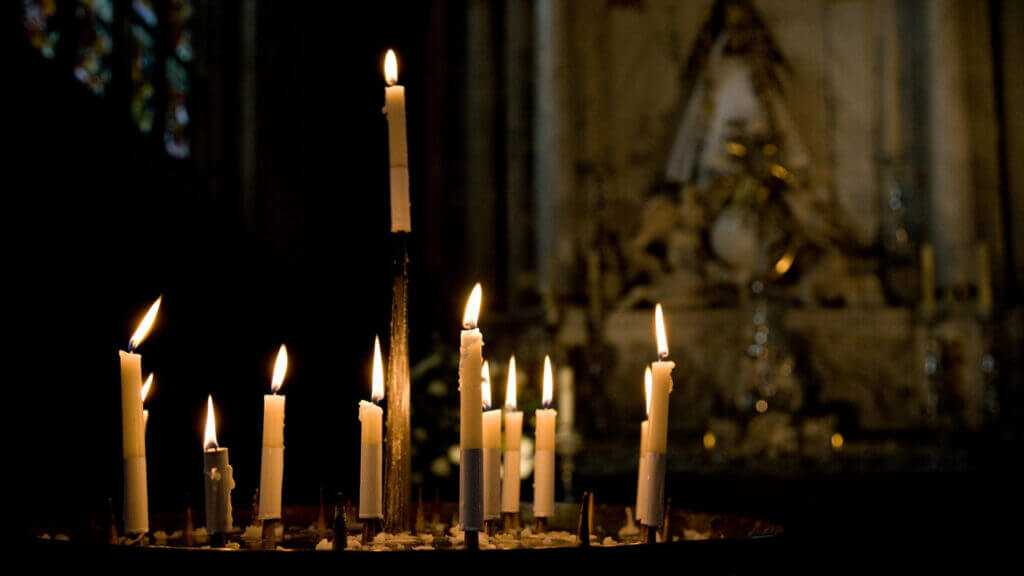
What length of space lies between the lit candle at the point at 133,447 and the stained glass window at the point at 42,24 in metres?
4.62

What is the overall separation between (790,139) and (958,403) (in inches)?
74.8

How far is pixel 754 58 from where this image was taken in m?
6.60

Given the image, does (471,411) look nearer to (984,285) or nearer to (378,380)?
(378,380)

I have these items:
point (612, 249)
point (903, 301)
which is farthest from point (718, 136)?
point (903, 301)

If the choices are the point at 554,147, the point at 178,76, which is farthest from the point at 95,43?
the point at 554,147

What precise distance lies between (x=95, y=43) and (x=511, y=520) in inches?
207

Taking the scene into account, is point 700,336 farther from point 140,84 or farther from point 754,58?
point 140,84

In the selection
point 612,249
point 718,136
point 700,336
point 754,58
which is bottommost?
point 700,336

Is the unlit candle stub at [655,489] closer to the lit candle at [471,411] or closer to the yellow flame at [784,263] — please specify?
the lit candle at [471,411]

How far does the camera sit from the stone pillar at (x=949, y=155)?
622 centimetres

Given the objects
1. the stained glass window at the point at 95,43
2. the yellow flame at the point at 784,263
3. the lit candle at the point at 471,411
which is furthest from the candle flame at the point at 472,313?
the yellow flame at the point at 784,263

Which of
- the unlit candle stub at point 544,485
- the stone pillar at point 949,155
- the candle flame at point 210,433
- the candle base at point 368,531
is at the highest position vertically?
the stone pillar at point 949,155

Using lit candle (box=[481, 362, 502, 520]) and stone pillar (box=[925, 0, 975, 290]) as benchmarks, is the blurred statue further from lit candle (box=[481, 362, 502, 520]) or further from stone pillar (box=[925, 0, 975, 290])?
lit candle (box=[481, 362, 502, 520])

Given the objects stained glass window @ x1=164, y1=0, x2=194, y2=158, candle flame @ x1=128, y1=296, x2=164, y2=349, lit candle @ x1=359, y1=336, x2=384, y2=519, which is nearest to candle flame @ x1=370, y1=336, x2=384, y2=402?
lit candle @ x1=359, y1=336, x2=384, y2=519
